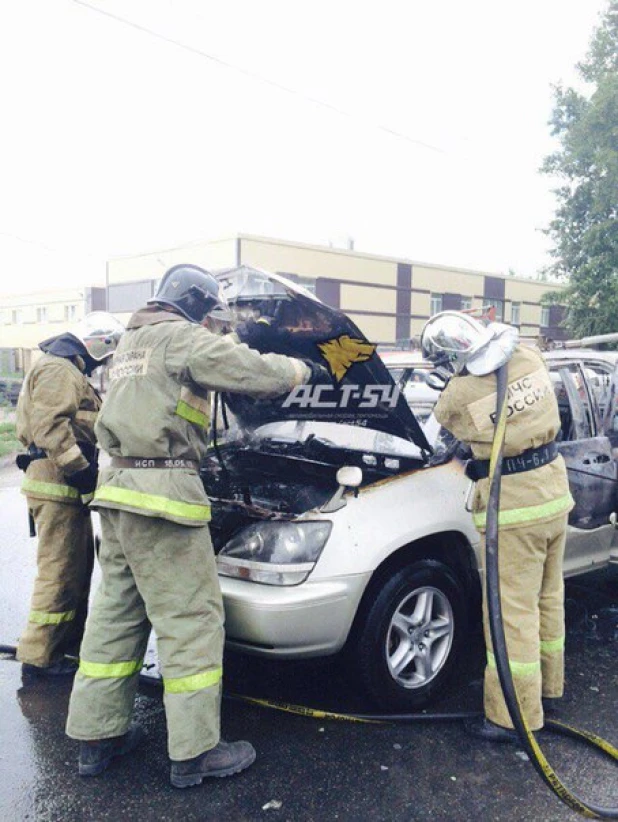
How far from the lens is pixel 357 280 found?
2267cm

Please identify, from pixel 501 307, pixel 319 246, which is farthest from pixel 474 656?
pixel 501 307

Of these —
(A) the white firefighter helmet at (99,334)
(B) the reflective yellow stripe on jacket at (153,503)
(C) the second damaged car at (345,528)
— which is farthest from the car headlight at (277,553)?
(A) the white firefighter helmet at (99,334)

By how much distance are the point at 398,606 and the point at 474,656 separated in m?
0.99

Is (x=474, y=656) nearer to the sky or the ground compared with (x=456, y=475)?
nearer to the ground

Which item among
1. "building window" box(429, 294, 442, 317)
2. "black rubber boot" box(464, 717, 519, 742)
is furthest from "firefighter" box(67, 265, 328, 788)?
"building window" box(429, 294, 442, 317)

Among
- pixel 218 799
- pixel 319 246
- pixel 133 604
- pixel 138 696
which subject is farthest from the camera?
pixel 319 246

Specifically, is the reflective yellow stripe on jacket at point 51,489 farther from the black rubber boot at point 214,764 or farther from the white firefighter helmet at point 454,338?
the white firefighter helmet at point 454,338

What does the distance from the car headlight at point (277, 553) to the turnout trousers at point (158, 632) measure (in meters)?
0.23

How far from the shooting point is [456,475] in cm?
355

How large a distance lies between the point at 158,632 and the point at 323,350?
1.43m

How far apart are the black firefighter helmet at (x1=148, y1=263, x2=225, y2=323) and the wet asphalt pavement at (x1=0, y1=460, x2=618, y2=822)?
1.67m

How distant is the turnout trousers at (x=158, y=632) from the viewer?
2.72 m

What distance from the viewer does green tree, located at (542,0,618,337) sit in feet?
57.2

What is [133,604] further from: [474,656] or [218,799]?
[474,656]
